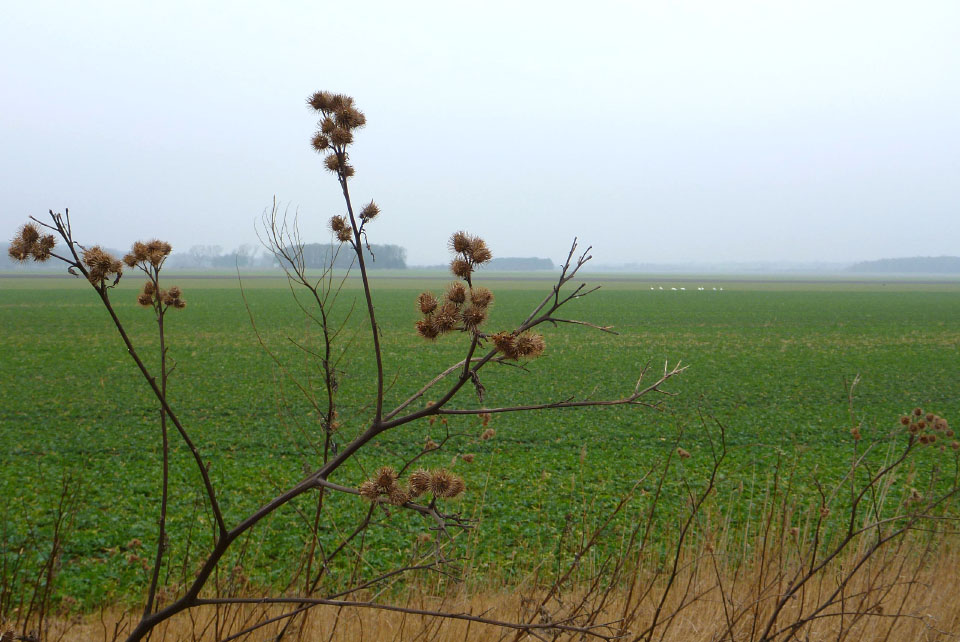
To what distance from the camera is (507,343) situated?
1372 millimetres

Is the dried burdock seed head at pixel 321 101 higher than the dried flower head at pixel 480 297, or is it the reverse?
→ the dried burdock seed head at pixel 321 101

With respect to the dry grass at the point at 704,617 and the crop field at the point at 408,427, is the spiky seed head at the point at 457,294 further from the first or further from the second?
the dry grass at the point at 704,617

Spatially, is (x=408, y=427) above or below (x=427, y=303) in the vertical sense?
below

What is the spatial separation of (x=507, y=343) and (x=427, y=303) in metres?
0.26

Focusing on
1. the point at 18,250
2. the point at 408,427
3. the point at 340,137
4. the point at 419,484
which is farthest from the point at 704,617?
the point at 408,427

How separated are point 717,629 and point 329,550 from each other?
5.94 m

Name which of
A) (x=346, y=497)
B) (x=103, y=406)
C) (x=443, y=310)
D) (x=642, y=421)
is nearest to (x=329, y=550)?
(x=346, y=497)

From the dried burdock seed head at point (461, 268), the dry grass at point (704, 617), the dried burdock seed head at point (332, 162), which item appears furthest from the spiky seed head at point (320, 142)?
the dry grass at point (704, 617)

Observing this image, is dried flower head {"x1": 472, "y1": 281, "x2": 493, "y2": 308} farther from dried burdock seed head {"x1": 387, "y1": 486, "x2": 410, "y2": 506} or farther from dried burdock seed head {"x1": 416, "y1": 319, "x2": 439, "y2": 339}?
dried burdock seed head {"x1": 387, "y1": 486, "x2": 410, "y2": 506}

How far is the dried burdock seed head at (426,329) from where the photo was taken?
58.1 inches

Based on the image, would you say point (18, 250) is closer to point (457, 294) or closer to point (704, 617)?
point (457, 294)

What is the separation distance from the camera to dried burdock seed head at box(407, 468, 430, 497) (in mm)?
1530

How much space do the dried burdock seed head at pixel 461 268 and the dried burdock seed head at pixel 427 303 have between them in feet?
0.27

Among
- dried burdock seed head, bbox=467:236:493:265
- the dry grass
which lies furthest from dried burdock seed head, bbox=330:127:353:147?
the dry grass
